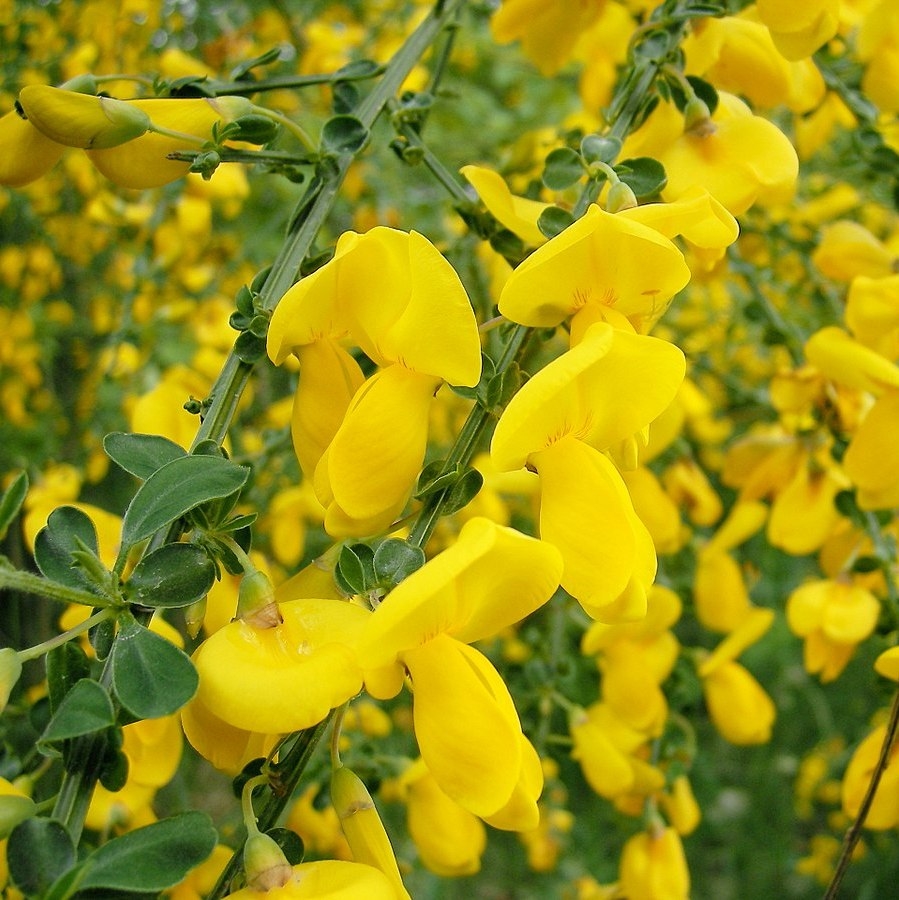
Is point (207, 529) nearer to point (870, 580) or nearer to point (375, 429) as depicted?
point (375, 429)

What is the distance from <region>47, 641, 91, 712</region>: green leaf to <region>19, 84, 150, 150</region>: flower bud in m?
0.30

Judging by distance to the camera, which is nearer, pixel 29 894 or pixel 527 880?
pixel 29 894

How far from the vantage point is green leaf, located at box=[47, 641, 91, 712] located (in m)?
0.49

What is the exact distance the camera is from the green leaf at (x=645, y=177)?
0.64m

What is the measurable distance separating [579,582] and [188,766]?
133cm

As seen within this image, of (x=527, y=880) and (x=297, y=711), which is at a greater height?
(x=297, y=711)

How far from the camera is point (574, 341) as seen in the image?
58cm

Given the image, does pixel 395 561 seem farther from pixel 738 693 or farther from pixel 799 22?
pixel 738 693

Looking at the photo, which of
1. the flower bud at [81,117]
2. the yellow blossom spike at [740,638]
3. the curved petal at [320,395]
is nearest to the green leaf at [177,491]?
the curved petal at [320,395]

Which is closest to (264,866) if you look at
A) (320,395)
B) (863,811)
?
(320,395)

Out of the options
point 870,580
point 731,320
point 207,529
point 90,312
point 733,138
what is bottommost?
point 90,312

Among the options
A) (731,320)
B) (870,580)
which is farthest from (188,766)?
(731,320)

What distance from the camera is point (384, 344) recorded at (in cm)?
57

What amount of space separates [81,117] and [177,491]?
26cm
